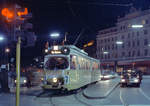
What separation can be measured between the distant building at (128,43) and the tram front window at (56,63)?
50.2 meters

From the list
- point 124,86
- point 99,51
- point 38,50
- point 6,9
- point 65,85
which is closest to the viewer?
point 6,9

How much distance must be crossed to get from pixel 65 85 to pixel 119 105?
511 cm

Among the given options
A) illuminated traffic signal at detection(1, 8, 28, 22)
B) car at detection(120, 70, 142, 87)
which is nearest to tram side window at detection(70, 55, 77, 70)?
car at detection(120, 70, 142, 87)

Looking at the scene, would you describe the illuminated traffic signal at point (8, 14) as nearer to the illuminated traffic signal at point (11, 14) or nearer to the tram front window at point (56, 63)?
the illuminated traffic signal at point (11, 14)

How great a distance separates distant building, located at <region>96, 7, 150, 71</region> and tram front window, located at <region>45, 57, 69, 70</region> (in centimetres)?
5023

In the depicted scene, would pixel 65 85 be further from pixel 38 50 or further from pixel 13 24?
pixel 38 50

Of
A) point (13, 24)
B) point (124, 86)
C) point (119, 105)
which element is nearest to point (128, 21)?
point (124, 86)

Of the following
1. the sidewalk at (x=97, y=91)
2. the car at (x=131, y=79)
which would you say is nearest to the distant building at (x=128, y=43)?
the car at (x=131, y=79)

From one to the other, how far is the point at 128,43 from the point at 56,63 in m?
62.6

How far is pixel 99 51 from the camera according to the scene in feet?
299

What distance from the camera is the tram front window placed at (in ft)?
61.6

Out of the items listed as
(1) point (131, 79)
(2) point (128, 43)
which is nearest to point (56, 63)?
(1) point (131, 79)

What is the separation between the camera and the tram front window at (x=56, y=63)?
1878cm

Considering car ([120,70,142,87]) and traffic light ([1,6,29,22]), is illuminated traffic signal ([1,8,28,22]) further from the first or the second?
car ([120,70,142,87])
